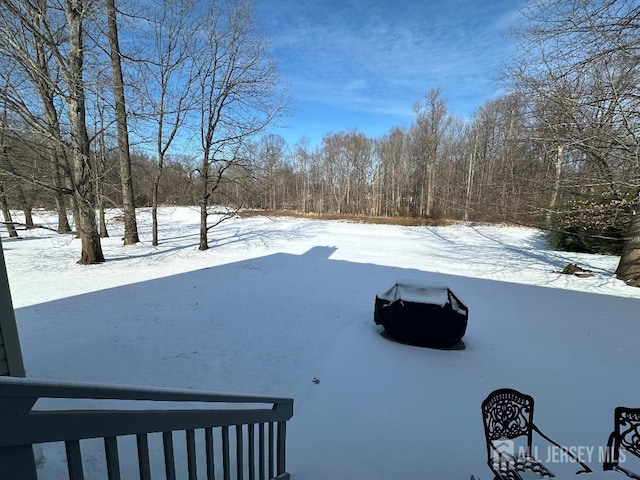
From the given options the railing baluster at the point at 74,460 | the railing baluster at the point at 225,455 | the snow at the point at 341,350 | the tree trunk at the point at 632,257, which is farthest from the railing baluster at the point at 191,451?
the tree trunk at the point at 632,257

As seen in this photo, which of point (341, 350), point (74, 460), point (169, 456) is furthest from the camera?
point (341, 350)

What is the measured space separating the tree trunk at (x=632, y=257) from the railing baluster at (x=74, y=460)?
40.2 feet

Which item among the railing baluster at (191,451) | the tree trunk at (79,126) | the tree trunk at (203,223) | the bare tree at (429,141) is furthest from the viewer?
the bare tree at (429,141)

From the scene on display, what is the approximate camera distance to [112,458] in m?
0.89

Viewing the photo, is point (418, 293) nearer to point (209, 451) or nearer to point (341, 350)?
point (341, 350)

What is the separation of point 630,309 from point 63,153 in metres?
15.5

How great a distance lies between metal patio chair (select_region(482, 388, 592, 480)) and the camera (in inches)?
92.7

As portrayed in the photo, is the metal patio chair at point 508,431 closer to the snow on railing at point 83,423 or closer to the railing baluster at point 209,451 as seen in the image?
the railing baluster at point 209,451

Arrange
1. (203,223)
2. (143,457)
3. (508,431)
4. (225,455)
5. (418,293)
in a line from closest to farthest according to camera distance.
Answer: (143,457) → (225,455) → (508,431) → (418,293) → (203,223)

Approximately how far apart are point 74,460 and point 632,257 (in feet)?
41.7

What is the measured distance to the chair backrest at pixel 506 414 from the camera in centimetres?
247

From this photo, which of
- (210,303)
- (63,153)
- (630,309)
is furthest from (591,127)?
(63,153)

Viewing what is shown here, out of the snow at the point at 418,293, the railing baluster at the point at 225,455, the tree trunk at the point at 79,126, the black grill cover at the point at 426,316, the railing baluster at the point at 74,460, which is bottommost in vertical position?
the black grill cover at the point at 426,316

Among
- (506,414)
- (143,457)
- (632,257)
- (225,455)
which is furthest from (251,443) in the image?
(632,257)
